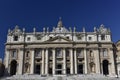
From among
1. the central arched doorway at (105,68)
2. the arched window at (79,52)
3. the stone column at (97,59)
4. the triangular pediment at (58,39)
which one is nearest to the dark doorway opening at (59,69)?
the arched window at (79,52)

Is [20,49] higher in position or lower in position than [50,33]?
lower

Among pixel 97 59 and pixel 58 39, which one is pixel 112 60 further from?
pixel 58 39

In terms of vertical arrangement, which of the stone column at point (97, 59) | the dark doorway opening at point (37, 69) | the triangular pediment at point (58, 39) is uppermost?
the triangular pediment at point (58, 39)

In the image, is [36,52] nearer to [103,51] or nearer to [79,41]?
[79,41]

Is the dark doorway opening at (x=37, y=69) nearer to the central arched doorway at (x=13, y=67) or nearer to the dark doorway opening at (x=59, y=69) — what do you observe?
the dark doorway opening at (x=59, y=69)

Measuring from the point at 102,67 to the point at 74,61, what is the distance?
302 inches

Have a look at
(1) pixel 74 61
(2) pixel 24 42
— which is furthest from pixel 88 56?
(2) pixel 24 42

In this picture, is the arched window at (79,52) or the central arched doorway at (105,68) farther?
the central arched doorway at (105,68)

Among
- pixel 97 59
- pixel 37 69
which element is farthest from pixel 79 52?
pixel 37 69

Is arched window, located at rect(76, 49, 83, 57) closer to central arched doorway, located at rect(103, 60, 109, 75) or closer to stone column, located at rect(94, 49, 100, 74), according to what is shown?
stone column, located at rect(94, 49, 100, 74)

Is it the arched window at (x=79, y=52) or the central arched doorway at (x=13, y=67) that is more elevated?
the arched window at (x=79, y=52)

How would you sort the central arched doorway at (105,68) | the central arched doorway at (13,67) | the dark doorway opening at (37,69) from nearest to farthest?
the dark doorway opening at (37,69), the central arched doorway at (13,67), the central arched doorway at (105,68)

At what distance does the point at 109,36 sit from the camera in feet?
239

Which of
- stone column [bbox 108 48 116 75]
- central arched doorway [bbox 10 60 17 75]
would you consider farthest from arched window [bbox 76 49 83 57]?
central arched doorway [bbox 10 60 17 75]
